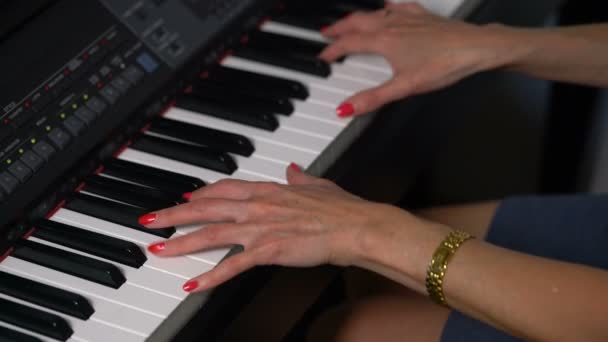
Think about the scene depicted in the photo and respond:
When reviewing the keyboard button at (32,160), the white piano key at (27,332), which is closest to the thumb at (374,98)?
the keyboard button at (32,160)

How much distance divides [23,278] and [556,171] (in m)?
1.54

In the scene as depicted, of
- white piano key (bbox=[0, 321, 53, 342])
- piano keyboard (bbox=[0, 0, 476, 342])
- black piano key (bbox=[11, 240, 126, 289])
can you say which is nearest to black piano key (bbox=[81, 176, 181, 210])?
piano keyboard (bbox=[0, 0, 476, 342])

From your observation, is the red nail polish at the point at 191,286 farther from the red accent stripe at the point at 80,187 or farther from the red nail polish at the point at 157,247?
the red accent stripe at the point at 80,187

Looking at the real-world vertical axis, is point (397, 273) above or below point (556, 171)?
above

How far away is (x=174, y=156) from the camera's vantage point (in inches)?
48.6

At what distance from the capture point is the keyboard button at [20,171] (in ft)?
3.61

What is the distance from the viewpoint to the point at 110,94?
123 cm

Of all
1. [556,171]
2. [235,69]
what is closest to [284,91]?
[235,69]

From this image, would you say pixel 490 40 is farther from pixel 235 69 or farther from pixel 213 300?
pixel 213 300

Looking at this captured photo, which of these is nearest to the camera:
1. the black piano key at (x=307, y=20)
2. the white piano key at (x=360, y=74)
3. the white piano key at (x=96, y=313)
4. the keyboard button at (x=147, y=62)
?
the white piano key at (x=96, y=313)

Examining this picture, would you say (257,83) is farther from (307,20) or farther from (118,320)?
(118,320)

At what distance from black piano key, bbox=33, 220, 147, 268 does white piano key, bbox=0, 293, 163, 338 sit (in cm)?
7

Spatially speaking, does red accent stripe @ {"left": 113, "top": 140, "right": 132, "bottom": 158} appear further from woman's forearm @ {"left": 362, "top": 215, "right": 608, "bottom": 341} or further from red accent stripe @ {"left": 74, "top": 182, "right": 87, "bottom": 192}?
woman's forearm @ {"left": 362, "top": 215, "right": 608, "bottom": 341}

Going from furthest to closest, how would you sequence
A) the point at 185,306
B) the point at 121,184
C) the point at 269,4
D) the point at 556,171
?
the point at 556,171, the point at 269,4, the point at 121,184, the point at 185,306
